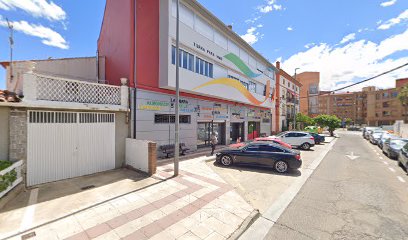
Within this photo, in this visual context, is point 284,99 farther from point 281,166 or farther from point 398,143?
point 281,166

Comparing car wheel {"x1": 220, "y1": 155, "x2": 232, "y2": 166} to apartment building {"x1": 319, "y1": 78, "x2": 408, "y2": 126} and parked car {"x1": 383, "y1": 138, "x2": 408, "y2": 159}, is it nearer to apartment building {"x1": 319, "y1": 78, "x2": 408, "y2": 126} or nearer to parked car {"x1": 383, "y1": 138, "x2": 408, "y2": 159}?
parked car {"x1": 383, "y1": 138, "x2": 408, "y2": 159}

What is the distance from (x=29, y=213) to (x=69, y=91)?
15.1 ft

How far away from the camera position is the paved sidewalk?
416 centimetres

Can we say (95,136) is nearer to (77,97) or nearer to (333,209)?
(77,97)

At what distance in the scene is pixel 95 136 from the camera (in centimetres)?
827

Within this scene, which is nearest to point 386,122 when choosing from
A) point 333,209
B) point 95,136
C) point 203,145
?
point 203,145

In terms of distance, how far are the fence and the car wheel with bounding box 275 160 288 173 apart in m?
10.0

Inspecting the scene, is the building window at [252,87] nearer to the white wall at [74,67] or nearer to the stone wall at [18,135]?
the white wall at [74,67]

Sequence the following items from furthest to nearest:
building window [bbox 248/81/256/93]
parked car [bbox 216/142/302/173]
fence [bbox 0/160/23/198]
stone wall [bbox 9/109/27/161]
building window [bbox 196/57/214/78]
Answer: building window [bbox 248/81/256/93] < building window [bbox 196/57/214/78] < parked car [bbox 216/142/302/173] < stone wall [bbox 9/109/27/161] < fence [bbox 0/160/23/198]

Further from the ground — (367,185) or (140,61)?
(140,61)

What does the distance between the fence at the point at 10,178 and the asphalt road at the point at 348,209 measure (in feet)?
23.6

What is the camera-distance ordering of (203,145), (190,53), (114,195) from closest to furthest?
(114,195) < (190,53) < (203,145)

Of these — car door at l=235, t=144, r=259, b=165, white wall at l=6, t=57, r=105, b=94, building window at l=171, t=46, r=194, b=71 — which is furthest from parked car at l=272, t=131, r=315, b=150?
white wall at l=6, t=57, r=105, b=94

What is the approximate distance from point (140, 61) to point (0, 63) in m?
10.2
